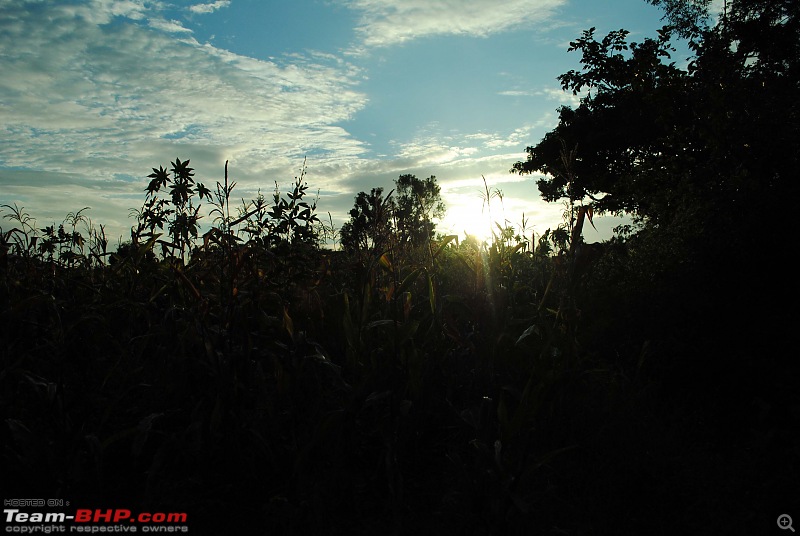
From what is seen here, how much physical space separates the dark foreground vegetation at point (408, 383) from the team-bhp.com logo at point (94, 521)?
0.26 feet

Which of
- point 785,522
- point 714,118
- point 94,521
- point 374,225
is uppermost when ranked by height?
point 714,118

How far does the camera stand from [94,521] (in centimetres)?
237

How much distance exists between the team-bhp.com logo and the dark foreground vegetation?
0.08 m

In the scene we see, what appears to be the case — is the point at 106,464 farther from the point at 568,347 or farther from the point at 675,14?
the point at 675,14

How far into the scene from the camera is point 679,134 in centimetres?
743

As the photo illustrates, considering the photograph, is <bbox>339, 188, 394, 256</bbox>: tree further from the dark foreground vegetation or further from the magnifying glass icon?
the magnifying glass icon

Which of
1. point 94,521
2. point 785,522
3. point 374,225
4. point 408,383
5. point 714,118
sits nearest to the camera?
point 94,521

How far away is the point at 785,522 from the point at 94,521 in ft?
10.4

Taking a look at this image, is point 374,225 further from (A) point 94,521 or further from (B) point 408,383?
(A) point 94,521

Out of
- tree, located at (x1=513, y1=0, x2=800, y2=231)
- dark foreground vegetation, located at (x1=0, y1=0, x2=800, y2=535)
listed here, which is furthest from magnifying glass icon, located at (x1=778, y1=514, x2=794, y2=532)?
tree, located at (x1=513, y1=0, x2=800, y2=231)

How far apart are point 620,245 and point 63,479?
5.51 metres

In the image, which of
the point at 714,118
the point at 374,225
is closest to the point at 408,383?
the point at 374,225

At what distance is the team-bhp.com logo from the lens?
2275 mm

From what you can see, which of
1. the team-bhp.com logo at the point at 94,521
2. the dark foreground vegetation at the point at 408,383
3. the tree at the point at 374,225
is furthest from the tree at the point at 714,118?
the team-bhp.com logo at the point at 94,521
